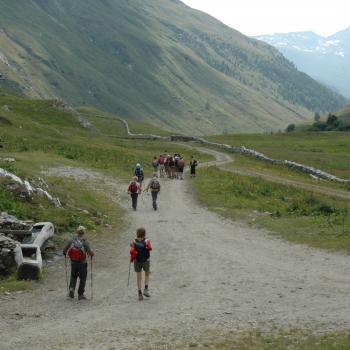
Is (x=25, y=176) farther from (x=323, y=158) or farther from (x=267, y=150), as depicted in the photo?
(x=267, y=150)

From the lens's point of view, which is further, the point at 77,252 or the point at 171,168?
the point at 171,168

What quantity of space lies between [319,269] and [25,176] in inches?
718

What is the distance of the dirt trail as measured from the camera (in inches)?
627

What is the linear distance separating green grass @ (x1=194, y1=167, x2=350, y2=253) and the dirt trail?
1.84 metres

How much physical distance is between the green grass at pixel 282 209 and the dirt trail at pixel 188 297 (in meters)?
1.84

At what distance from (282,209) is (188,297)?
65.5 ft

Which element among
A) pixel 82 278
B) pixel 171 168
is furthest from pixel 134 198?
pixel 171 168

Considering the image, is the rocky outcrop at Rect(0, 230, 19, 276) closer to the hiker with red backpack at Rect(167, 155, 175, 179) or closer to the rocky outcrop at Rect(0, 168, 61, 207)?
the rocky outcrop at Rect(0, 168, 61, 207)

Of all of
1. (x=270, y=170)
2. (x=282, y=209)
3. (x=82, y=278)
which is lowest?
(x=270, y=170)

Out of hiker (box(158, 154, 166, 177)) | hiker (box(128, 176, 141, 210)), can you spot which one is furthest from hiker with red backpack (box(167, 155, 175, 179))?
hiker (box(128, 176, 141, 210))

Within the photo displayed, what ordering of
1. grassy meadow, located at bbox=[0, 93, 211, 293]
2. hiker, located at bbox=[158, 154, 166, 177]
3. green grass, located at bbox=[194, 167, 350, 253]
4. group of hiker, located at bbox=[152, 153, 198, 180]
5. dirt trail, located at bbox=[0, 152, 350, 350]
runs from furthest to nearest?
hiker, located at bbox=[158, 154, 166, 177], group of hiker, located at bbox=[152, 153, 198, 180], green grass, located at bbox=[194, 167, 350, 253], grassy meadow, located at bbox=[0, 93, 211, 293], dirt trail, located at bbox=[0, 152, 350, 350]

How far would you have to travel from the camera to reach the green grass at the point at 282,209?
29.5m

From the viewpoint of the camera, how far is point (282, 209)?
3800 centimetres

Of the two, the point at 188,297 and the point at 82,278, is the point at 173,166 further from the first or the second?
the point at 188,297
